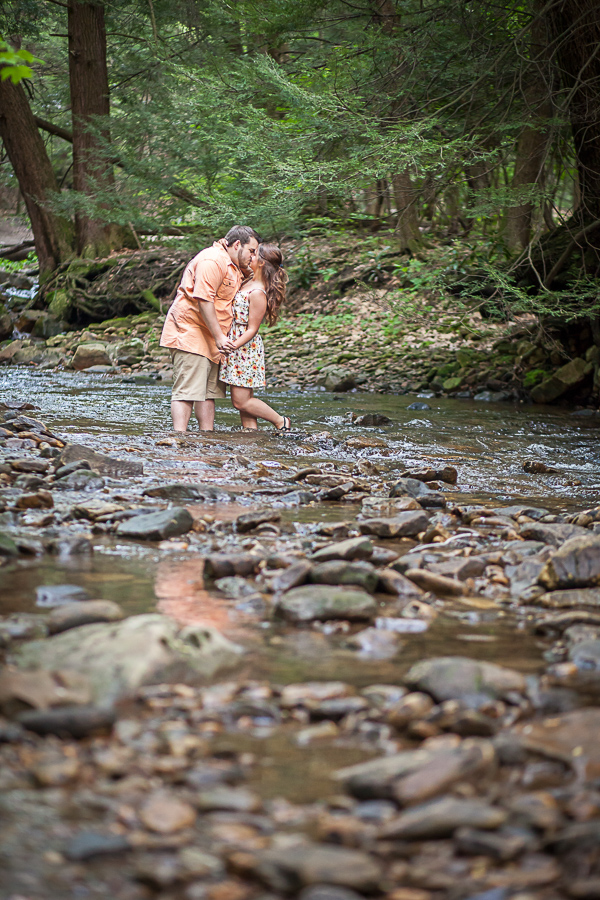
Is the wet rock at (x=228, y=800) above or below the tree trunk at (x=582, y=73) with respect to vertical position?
below

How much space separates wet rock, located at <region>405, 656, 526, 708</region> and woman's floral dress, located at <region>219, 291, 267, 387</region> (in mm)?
5329

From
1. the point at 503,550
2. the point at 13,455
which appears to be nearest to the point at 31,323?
the point at 13,455

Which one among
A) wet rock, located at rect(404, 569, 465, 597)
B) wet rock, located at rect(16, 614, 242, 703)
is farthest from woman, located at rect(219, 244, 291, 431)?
wet rock, located at rect(16, 614, 242, 703)

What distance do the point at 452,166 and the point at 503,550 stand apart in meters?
6.50

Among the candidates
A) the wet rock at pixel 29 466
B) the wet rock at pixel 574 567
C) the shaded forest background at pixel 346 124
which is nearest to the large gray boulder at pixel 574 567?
the wet rock at pixel 574 567

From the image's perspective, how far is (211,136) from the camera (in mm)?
11578

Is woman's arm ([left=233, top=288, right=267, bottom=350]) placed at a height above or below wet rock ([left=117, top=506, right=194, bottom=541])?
above

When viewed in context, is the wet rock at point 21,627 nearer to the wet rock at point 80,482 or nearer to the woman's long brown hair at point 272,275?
the wet rock at point 80,482

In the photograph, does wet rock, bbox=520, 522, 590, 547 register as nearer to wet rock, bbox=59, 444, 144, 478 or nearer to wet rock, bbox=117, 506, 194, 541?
wet rock, bbox=117, 506, 194, 541

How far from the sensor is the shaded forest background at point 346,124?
8.42 meters

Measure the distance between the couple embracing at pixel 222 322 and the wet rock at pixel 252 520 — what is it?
127 inches

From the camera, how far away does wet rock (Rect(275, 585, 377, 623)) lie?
8.66 ft

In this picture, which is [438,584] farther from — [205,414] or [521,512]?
[205,414]

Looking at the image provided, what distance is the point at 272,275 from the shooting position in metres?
7.27
